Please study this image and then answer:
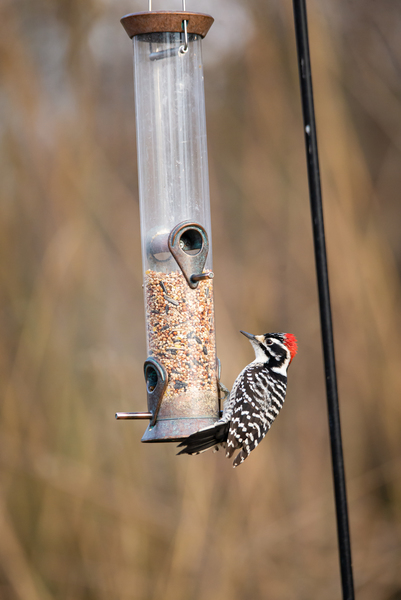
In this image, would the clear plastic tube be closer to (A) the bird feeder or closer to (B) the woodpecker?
(A) the bird feeder

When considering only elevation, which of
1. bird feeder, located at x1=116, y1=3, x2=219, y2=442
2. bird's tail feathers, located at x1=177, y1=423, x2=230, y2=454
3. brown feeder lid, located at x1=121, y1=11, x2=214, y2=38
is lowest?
bird's tail feathers, located at x1=177, y1=423, x2=230, y2=454

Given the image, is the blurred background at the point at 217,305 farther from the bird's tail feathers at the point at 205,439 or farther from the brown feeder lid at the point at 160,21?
the brown feeder lid at the point at 160,21

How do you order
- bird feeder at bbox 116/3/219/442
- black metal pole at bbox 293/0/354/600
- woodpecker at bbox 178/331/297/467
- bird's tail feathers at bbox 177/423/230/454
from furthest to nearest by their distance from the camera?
bird feeder at bbox 116/3/219/442 < woodpecker at bbox 178/331/297/467 < bird's tail feathers at bbox 177/423/230/454 < black metal pole at bbox 293/0/354/600

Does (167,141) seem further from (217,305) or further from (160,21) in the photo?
(217,305)

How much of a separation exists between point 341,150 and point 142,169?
3.08 metres

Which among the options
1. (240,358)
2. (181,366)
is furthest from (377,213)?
(181,366)

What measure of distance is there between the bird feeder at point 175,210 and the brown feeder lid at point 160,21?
0.04 feet

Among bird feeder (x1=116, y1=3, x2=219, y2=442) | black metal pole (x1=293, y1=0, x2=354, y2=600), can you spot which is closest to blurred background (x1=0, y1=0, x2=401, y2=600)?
bird feeder (x1=116, y1=3, x2=219, y2=442)

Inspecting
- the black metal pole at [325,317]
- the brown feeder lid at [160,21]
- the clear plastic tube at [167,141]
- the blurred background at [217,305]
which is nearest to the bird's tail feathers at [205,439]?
the clear plastic tube at [167,141]

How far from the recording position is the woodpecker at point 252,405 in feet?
9.45

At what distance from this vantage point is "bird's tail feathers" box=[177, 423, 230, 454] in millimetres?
2766

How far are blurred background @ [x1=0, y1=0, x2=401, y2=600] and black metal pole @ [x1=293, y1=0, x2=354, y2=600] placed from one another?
11.9 ft

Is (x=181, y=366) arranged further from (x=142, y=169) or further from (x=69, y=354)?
(x=69, y=354)

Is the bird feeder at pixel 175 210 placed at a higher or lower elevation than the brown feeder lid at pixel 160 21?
lower
